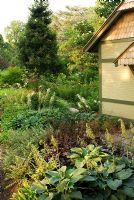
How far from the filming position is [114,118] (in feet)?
42.5

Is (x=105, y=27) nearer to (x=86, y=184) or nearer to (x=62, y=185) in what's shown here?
(x=86, y=184)

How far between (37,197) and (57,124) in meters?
5.29

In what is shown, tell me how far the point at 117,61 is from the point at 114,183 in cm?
692

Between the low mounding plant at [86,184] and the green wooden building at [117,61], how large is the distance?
6531 mm

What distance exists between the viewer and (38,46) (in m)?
22.0

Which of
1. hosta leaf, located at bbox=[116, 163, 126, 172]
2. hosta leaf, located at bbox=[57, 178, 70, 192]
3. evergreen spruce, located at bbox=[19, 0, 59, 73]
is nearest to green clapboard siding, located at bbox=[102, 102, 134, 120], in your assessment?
hosta leaf, located at bbox=[116, 163, 126, 172]

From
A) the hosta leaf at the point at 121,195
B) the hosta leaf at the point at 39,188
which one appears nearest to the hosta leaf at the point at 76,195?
the hosta leaf at the point at 39,188

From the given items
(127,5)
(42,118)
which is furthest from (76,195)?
(127,5)

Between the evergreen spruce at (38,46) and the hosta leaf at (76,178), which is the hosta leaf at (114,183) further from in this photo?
the evergreen spruce at (38,46)

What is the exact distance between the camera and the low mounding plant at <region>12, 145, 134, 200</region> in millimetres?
5234

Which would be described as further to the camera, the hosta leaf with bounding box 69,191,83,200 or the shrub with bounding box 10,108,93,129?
the shrub with bounding box 10,108,93,129

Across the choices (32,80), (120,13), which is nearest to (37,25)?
(32,80)

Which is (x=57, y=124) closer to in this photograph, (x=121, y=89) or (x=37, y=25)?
(x=121, y=89)

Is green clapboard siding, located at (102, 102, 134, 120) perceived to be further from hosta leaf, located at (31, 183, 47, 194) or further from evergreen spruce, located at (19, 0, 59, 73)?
evergreen spruce, located at (19, 0, 59, 73)
